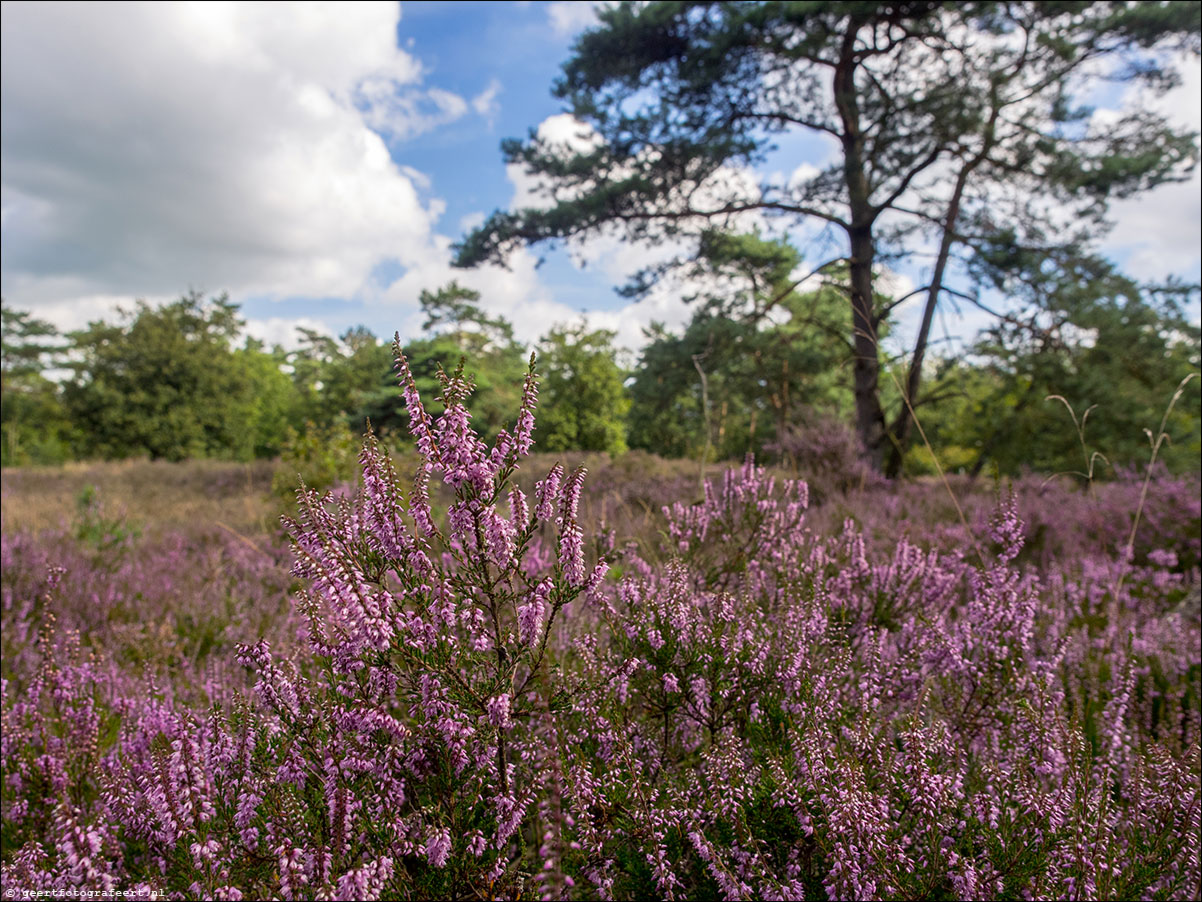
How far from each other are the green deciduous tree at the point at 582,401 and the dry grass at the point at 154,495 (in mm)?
13846

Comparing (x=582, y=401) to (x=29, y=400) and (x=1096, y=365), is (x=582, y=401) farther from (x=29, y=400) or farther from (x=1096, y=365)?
(x=29, y=400)

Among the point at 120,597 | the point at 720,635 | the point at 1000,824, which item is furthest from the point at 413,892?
the point at 120,597

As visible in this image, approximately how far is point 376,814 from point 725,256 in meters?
12.8

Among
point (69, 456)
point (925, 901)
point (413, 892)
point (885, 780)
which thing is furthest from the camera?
point (69, 456)

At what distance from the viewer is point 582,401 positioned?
107 ft

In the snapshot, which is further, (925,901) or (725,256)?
(725,256)

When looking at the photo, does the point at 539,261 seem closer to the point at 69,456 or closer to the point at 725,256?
the point at 725,256

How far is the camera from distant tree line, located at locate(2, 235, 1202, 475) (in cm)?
1028

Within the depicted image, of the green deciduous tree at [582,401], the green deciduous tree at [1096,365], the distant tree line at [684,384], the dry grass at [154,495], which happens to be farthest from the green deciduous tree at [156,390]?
the green deciduous tree at [1096,365]

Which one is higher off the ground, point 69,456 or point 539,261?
point 539,261

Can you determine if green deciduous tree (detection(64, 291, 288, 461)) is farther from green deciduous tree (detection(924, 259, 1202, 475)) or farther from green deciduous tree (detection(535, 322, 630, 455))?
green deciduous tree (detection(924, 259, 1202, 475))

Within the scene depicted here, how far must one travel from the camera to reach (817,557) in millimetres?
2883

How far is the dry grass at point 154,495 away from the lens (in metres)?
9.75

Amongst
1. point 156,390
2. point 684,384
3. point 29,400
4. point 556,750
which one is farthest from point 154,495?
point 29,400
